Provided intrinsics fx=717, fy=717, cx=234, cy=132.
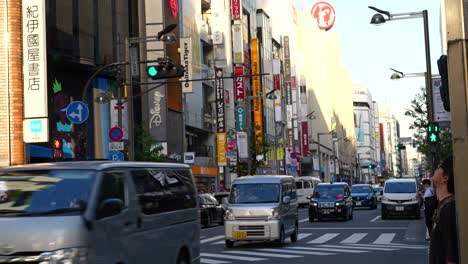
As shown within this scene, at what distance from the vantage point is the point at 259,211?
68.2ft

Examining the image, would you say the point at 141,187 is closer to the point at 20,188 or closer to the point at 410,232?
the point at 20,188

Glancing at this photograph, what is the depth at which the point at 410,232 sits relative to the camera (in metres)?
25.6

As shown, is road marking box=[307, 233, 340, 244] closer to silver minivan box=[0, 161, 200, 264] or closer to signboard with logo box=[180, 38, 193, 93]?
silver minivan box=[0, 161, 200, 264]

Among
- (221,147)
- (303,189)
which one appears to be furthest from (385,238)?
(303,189)

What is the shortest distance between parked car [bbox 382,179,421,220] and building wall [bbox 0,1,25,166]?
17201 mm

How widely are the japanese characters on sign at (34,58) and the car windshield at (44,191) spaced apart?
67.4ft

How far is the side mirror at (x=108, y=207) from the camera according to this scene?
8.38 m

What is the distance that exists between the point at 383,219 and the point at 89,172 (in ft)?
93.1

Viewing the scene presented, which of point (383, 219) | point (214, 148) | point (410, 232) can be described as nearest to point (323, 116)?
point (214, 148)

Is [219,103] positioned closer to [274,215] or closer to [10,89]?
[10,89]

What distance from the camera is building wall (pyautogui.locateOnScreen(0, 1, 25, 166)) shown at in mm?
29734

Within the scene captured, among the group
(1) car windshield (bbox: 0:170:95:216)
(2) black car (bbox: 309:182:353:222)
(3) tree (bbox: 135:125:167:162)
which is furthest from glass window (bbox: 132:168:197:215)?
(3) tree (bbox: 135:125:167:162)

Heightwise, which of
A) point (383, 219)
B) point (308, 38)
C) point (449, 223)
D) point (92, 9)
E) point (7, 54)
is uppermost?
point (308, 38)

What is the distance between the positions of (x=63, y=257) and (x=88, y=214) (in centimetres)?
68
